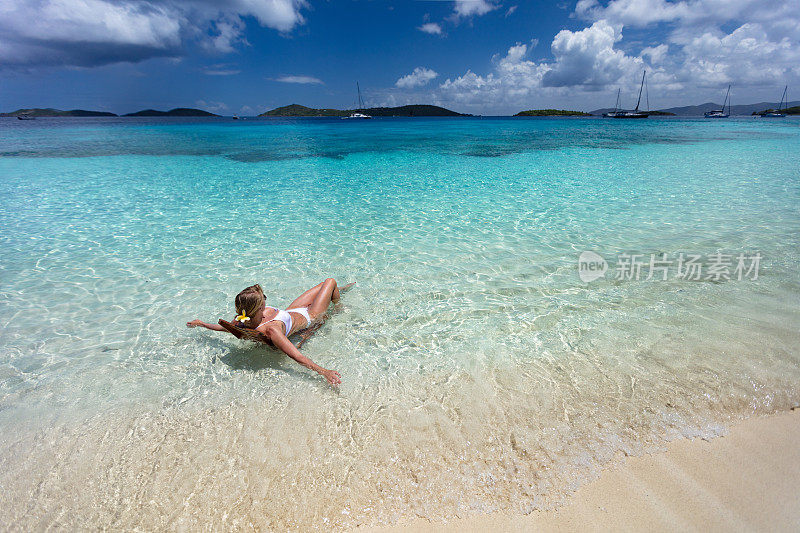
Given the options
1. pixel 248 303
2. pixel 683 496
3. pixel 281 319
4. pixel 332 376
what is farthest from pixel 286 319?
pixel 683 496

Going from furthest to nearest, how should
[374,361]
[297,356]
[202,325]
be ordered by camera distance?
[202,325] → [374,361] → [297,356]

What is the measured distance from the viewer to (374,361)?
4652 millimetres

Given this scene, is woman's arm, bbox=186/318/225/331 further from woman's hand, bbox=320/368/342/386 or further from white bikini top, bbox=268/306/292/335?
woman's hand, bbox=320/368/342/386

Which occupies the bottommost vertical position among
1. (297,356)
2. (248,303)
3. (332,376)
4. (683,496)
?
(683,496)

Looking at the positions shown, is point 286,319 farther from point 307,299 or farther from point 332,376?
point 332,376

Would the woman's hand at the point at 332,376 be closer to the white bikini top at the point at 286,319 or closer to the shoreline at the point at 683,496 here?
the white bikini top at the point at 286,319

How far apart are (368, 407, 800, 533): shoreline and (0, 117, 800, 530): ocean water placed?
0.40ft

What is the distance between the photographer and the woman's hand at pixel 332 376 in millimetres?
4176

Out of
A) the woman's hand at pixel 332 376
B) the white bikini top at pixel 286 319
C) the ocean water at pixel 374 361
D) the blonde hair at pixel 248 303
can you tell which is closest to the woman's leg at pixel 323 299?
the ocean water at pixel 374 361

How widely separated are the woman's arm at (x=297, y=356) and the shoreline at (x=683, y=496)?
1.68 metres

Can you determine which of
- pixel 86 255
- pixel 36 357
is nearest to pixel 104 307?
pixel 36 357

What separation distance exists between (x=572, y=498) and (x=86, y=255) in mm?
9848

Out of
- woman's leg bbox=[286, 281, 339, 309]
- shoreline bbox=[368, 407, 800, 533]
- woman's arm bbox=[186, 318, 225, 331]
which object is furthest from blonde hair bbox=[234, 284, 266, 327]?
shoreline bbox=[368, 407, 800, 533]

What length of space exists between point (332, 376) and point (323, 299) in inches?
62.2
